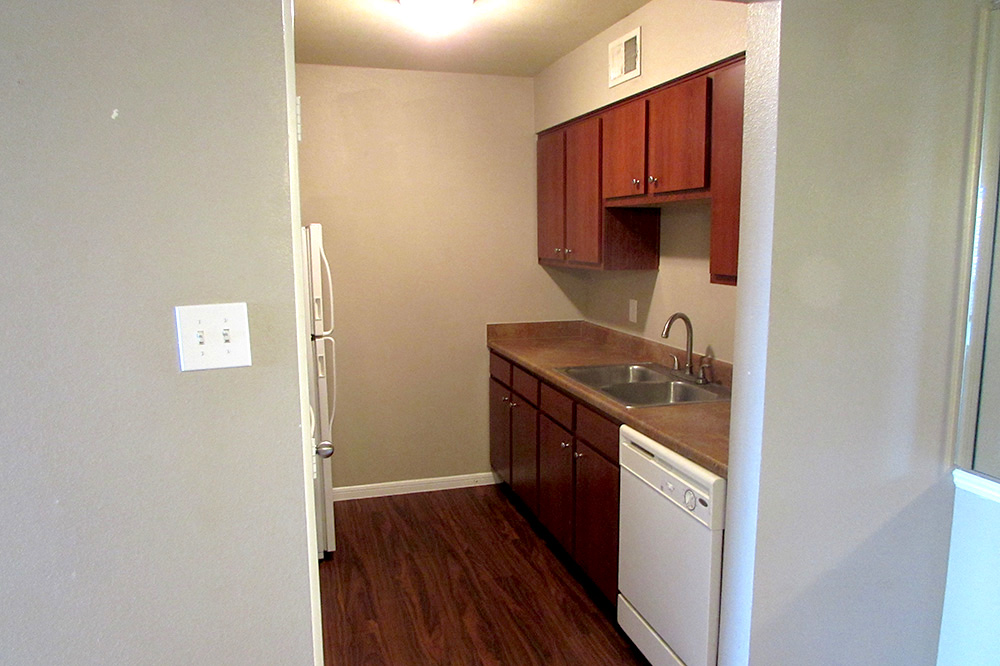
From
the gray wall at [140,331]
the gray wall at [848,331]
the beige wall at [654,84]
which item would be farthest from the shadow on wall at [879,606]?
the gray wall at [140,331]

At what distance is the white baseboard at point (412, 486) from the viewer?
3945 millimetres

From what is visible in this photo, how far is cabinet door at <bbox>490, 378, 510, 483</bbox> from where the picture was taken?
3807 millimetres

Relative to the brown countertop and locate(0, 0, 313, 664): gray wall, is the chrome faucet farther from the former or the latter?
locate(0, 0, 313, 664): gray wall

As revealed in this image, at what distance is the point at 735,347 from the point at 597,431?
0.94 m

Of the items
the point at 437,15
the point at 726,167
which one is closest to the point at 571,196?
the point at 437,15

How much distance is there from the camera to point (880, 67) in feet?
5.58

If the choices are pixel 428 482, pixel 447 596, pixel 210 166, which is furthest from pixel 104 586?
pixel 428 482

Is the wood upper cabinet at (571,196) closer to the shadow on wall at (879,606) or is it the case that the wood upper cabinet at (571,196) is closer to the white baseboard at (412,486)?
the white baseboard at (412,486)

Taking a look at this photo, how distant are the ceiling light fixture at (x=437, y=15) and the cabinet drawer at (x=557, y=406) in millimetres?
1667

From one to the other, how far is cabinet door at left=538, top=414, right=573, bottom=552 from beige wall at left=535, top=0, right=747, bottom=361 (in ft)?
2.44

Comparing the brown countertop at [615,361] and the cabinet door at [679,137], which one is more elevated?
the cabinet door at [679,137]

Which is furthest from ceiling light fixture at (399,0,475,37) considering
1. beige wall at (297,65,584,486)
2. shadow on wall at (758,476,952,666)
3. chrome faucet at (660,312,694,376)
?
shadow on wall at (758,476,952,666)

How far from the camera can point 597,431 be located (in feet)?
8.64

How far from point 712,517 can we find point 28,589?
163 cm
